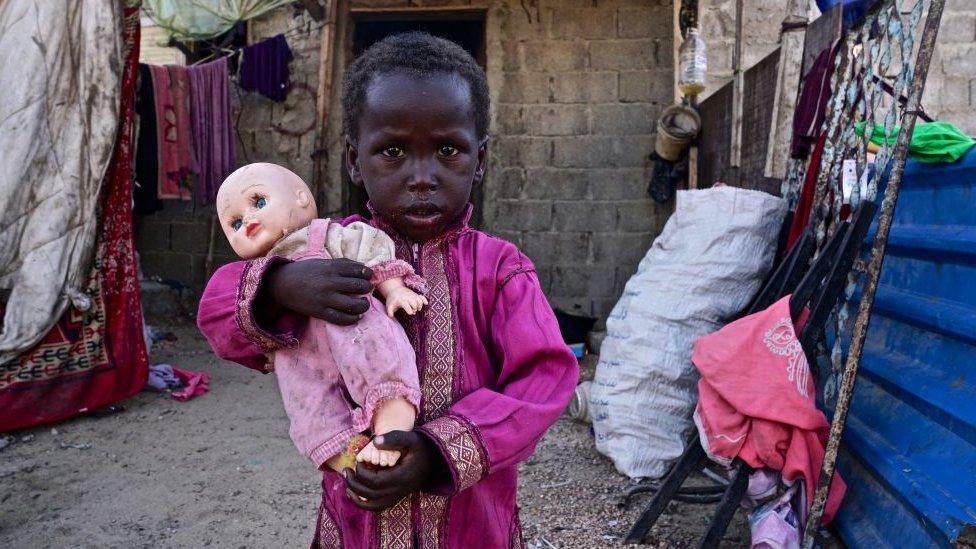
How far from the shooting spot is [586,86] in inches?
222

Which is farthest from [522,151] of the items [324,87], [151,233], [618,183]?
[151,233]

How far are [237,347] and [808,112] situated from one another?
2.61 m

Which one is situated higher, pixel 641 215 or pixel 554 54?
pixel 554 54

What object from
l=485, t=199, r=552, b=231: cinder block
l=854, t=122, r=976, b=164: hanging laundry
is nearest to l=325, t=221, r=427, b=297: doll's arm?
l=854, t=122, r=976, b=164: hanging laundry

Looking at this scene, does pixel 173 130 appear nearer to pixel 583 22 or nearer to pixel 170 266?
pixel 170 266

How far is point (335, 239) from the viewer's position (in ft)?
3.72

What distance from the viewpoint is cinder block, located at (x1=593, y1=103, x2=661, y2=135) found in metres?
5.62

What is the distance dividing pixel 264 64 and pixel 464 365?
5.32 m

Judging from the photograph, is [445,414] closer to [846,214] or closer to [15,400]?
[846,214]

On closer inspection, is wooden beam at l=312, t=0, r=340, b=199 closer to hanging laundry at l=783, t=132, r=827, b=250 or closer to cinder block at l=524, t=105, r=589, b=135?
cinder block at l=524, t=105, r=589, b=135

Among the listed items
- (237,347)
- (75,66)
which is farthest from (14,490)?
(237,347)

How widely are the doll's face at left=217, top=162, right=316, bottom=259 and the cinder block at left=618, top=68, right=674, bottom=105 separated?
4856 mm

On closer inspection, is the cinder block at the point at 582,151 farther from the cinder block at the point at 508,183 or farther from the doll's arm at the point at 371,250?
the doll's arm at the point at 371,250

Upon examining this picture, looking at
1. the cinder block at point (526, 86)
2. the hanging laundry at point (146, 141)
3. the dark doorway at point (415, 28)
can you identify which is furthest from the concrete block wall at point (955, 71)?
the hanging laundry at point (146, 141)
